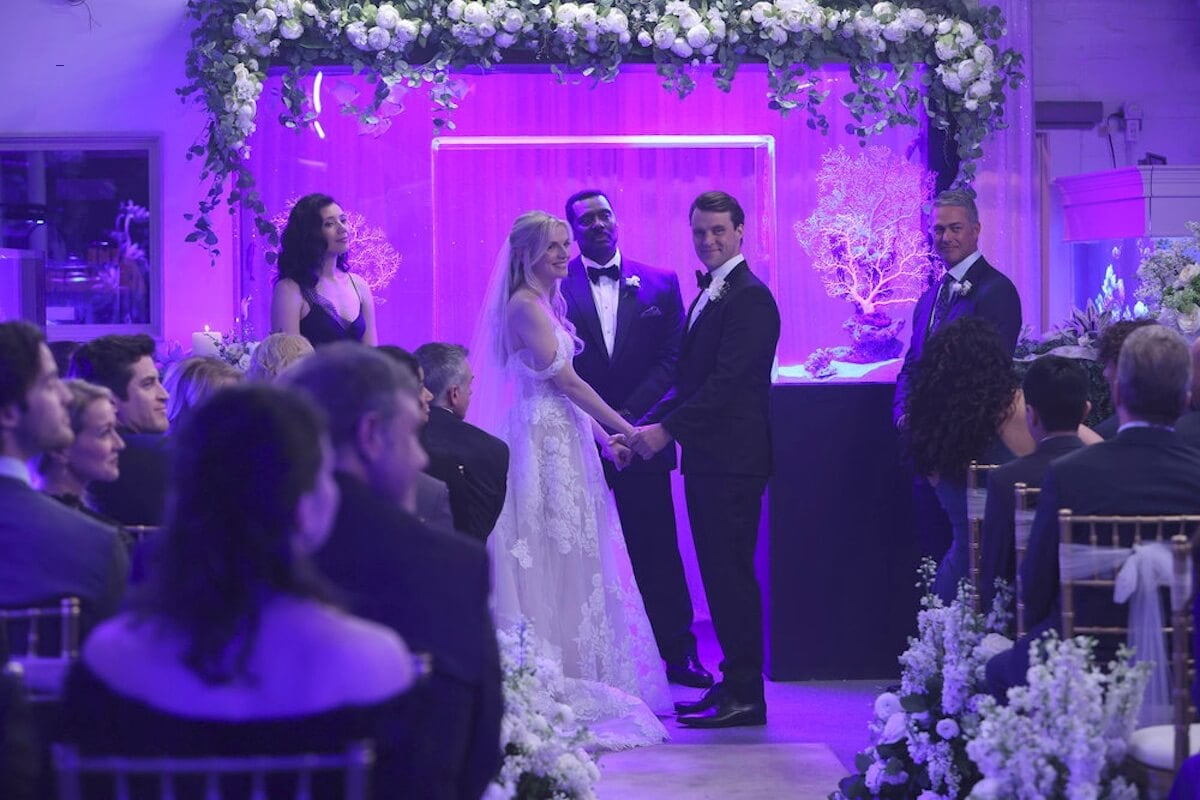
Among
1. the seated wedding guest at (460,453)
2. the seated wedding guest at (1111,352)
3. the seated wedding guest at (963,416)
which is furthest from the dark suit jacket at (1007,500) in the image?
the seated wedding guest at (460,453)

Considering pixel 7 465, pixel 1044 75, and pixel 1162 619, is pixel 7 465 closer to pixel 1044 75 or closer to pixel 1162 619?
pixel 1162 619

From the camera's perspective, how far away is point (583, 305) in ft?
20.9

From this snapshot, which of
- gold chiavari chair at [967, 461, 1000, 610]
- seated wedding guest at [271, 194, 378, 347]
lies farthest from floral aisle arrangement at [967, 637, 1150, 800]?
seated wedding guest at [271, 194, 378, 347]

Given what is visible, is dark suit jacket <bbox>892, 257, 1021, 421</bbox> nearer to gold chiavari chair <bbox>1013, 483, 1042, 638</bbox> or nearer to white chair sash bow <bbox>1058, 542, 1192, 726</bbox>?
gold chiavari chair <bbox>1013, 483, 1042, 638</bbox>

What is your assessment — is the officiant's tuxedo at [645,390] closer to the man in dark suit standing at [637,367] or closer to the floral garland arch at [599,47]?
the man in dark suit standing at [637,367]

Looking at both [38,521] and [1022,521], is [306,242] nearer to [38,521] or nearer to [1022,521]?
[1022,521]

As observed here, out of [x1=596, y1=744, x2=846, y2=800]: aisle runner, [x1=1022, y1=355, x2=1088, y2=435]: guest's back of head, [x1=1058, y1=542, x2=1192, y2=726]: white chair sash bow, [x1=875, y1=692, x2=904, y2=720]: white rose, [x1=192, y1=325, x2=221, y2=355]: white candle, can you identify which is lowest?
[x1=596, y1=744, x2=846, y2=800]: aisle runner

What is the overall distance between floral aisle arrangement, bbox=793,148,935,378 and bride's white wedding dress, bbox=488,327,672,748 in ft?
4.04

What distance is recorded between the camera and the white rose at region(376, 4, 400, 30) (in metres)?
6.23

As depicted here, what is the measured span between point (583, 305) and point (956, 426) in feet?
6.73

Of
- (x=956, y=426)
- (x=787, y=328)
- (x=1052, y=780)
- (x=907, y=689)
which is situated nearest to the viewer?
(x=1052, y=780)

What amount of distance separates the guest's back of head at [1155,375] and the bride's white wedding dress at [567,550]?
7.89ft

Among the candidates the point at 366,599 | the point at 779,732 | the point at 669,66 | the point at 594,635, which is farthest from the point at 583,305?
the point at 366,599

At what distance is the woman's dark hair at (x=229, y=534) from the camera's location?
71.4 inches
